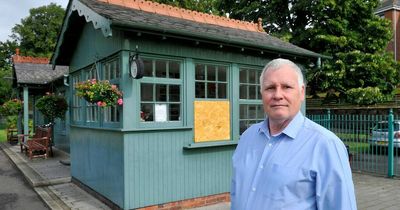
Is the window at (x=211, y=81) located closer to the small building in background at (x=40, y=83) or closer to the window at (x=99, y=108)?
the window at (x=99, y=108)

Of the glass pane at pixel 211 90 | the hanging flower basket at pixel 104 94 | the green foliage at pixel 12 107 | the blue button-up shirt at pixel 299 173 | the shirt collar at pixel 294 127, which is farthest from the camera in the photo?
the green foliage at pixel 12 107

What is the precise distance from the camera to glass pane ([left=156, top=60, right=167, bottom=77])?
615 centimetres

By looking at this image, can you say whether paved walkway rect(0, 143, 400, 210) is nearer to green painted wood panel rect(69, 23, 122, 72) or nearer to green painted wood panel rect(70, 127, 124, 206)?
green painted wood panel rect(70, 127, 124, 206)

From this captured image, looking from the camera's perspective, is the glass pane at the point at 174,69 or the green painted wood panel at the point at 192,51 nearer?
the green painted wood panel at the point at 192,51

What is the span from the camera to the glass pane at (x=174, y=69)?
249 inches

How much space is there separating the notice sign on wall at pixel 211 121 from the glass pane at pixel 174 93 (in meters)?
0.41

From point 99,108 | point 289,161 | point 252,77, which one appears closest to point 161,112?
point 99,108

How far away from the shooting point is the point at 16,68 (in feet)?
59.2

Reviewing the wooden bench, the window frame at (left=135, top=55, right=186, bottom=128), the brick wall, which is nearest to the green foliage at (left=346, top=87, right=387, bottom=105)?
the brick wall

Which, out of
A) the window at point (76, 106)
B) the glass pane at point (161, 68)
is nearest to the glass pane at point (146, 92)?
the glass pane at point (161, 68)

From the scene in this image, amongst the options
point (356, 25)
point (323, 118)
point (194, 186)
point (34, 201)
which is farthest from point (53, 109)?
point (356, 25)

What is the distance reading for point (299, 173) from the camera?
187cm

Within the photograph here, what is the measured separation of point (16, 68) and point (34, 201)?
41.7 ft

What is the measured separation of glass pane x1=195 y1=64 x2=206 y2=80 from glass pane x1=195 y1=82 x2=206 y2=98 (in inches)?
4.7
